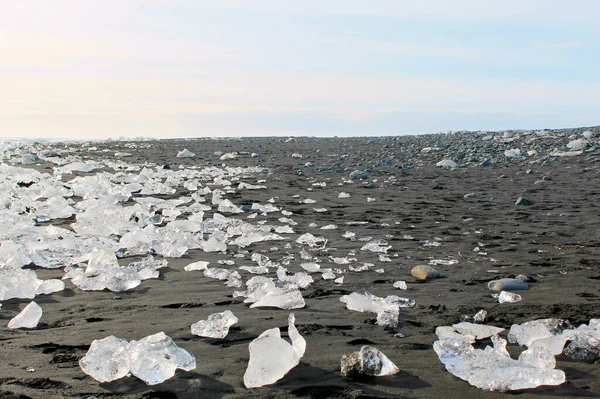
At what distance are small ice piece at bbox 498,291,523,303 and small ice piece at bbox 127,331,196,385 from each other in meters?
1.85

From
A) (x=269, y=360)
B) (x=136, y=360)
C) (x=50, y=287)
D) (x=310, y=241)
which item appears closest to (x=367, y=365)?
(x=269, y=360)

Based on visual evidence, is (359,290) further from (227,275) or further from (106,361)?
(106,361)

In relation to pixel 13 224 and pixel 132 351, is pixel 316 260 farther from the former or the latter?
pixel 13 224

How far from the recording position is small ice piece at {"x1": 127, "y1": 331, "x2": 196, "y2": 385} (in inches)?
87.4

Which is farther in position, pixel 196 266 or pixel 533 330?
pixel 196 266

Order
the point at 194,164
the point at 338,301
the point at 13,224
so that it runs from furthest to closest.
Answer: the point at 194,164
the point at 13,224
the point at 338,301

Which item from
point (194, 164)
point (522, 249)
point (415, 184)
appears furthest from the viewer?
point (194, 164)

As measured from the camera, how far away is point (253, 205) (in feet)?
21.9

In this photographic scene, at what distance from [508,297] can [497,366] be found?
45.0 inches

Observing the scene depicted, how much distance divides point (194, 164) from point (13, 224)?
7790mm

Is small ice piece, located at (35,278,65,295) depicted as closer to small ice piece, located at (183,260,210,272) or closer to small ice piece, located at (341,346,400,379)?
small ice piece, located at (183,260,210,272)

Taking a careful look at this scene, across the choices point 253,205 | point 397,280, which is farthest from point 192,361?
point 253,205

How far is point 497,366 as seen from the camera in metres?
2.24

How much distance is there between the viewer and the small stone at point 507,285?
11.5ft
